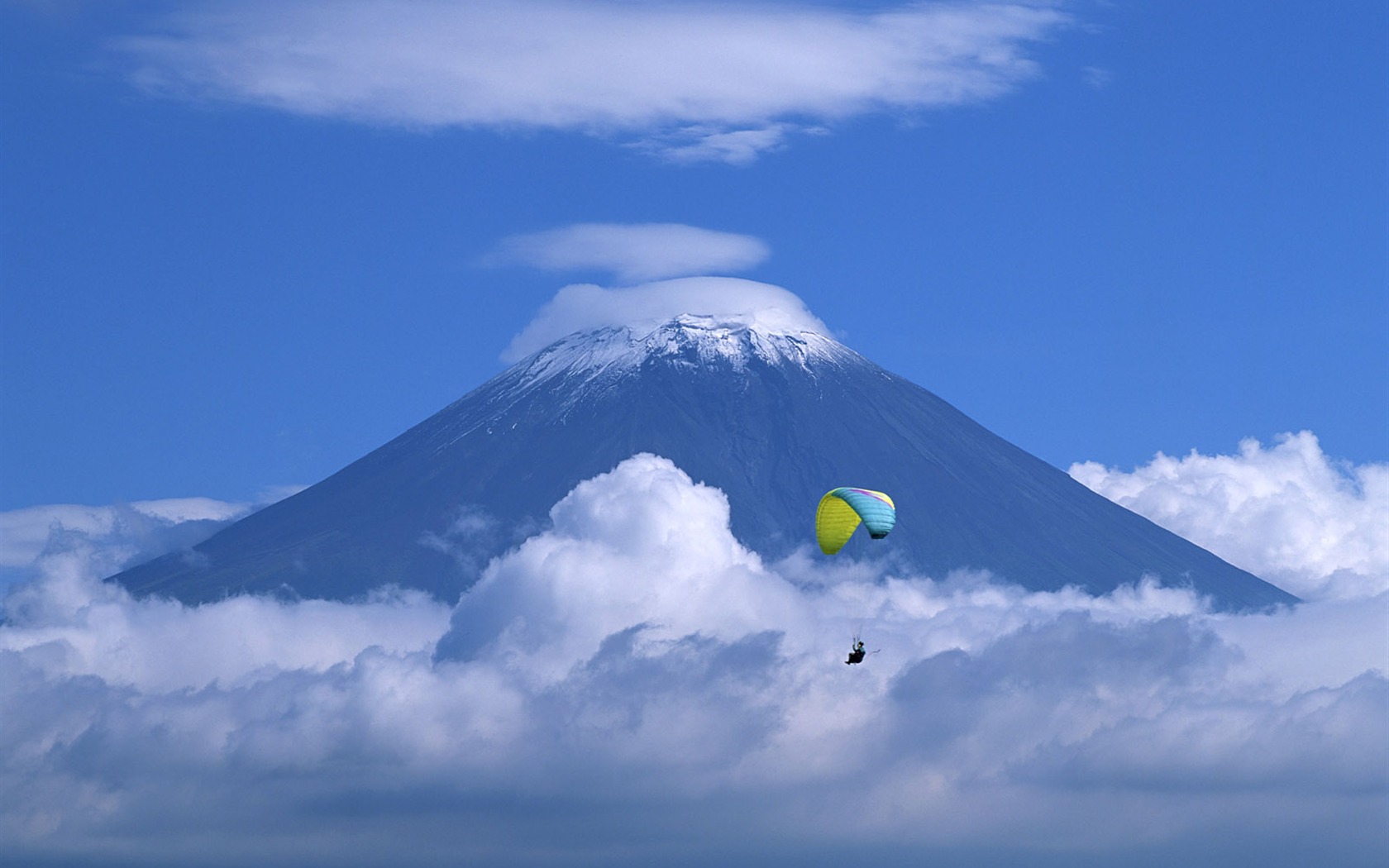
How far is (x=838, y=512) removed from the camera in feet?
313

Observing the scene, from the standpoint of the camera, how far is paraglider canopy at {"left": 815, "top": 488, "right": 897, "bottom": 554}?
90.9m

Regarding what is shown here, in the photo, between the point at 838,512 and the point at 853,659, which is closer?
the point at 853,659

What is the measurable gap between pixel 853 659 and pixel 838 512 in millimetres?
10773

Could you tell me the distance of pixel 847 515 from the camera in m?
95.1

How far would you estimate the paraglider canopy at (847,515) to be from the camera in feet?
298

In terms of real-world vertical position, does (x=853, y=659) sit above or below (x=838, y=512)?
below

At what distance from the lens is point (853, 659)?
283 ft
